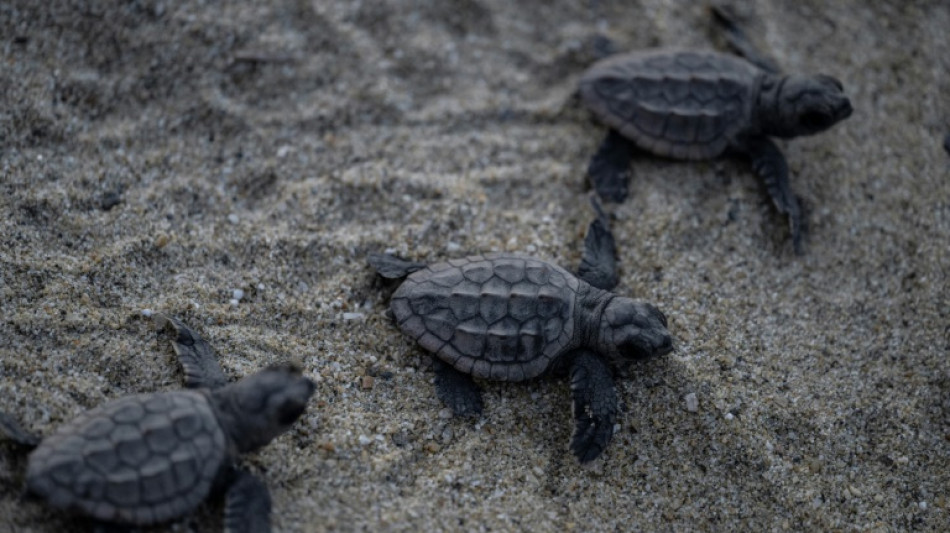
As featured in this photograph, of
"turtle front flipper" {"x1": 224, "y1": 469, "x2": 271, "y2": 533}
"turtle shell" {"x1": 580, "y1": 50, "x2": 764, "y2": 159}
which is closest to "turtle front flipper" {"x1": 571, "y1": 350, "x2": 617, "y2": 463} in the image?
"turtle front flipper" {"x1": 224, "y1": 469, "x2": 271, "y2": 533}

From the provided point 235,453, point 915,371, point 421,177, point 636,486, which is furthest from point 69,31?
point 915,371

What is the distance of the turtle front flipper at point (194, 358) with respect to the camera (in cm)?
249

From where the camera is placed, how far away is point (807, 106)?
327 centimetres

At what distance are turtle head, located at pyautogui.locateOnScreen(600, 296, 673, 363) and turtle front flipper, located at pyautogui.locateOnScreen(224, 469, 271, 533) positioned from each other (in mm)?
1286

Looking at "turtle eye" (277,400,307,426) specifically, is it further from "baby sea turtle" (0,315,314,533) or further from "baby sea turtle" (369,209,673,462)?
"baby sea turtle" (369,209,673,462)

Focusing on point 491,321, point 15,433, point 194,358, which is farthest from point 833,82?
point 15,433

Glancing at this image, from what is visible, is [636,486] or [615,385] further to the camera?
[615,385]

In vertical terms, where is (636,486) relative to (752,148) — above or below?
below

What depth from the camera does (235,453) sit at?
7.66 ft

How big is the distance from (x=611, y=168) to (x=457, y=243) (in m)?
0.83

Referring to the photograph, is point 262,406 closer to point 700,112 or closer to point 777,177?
point 700,112

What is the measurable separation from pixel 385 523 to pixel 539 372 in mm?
752

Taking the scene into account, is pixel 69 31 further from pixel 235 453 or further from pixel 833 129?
pixel 833 129

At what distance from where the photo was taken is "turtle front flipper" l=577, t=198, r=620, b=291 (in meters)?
2.99
